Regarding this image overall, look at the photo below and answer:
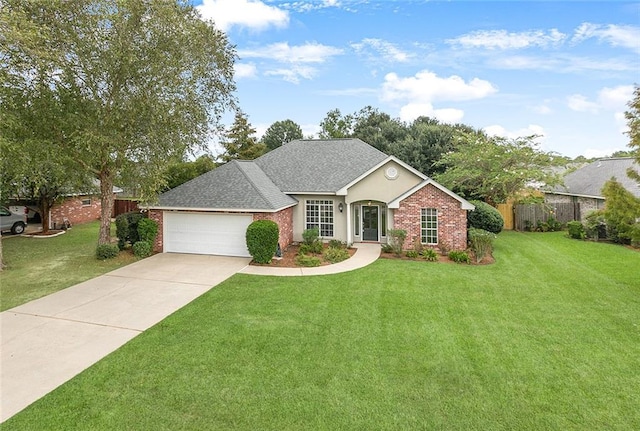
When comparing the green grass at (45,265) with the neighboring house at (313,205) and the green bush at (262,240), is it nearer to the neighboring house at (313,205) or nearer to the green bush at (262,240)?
the neighboring house at (313,205)

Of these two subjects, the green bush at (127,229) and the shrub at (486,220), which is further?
the shrub at (486,220)

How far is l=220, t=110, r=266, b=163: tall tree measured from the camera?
3694cm

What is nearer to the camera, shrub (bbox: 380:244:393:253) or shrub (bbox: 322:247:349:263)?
shrub (bbox: 322:247:349:263)

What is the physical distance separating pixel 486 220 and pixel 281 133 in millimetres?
37507

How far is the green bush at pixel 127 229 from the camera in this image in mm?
14914

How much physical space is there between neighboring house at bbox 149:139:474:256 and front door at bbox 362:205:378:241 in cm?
5

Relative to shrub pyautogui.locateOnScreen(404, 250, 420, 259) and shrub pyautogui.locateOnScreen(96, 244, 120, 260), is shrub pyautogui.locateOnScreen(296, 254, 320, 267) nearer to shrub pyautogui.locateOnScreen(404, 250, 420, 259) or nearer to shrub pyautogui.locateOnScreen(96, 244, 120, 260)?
shrub pyautogui.locateOnScreen(404, 250, 420, 259)

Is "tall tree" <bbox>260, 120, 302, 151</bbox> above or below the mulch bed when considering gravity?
above

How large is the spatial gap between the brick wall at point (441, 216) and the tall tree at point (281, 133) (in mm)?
36577

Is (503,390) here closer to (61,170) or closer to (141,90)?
(141,90)

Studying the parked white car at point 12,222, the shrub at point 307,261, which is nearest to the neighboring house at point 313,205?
the shrub at point 307,261

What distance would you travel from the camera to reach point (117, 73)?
40.3ft

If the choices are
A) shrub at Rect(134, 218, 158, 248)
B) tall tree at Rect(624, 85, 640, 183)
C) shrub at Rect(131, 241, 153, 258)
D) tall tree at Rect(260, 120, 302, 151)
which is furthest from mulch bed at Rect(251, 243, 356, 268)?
tall tree at Rect(260, 120, 302, 151)

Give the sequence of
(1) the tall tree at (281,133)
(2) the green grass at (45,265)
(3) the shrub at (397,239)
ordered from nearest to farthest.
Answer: (2) the green grass at (45,265)
(3) the shrub at (397,239)
(1) the tall tree at (281,133)
